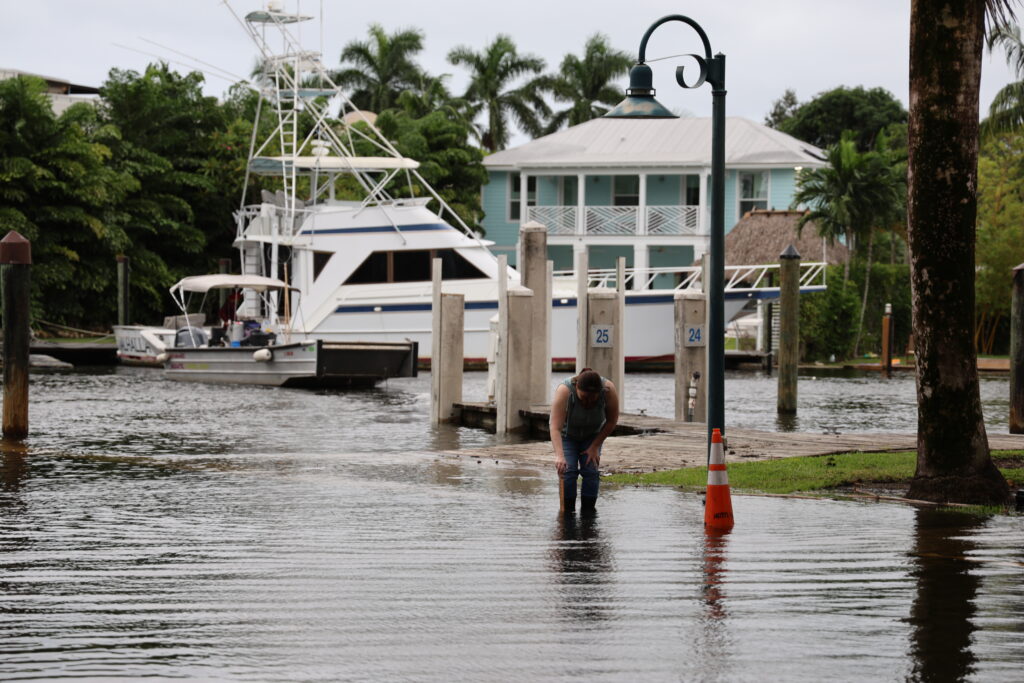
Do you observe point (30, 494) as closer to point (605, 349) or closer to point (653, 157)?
point (605, 349)

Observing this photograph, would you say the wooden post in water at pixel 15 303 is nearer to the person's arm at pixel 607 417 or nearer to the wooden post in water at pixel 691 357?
the wooden post in water at pixel 691 357

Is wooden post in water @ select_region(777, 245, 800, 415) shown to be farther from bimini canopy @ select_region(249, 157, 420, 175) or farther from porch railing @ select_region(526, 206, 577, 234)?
porch railing @ select_region(526, 206, 577, 234)

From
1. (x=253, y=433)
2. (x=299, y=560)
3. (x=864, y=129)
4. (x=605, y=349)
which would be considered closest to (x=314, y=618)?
(x=299, y=560)

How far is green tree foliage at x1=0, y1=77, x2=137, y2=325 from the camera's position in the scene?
154ft

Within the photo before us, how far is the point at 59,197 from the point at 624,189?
72.0 ft

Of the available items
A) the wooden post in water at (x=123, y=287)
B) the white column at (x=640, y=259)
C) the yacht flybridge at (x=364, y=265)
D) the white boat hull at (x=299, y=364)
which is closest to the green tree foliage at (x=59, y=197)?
the wooden post in water at (x=123, y=287)

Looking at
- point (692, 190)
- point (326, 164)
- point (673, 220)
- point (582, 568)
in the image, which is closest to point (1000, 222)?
point (673, 220)

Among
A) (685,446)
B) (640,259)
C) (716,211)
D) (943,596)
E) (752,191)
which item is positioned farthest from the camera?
(752,191)

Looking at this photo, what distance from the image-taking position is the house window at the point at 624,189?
5734 centimetres

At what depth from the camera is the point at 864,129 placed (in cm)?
7438

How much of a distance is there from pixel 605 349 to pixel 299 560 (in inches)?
404

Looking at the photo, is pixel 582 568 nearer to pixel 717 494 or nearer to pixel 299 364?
pixel 717 494

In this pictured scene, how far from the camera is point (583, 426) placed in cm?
1162

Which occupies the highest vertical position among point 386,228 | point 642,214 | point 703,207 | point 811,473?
point 703,207
